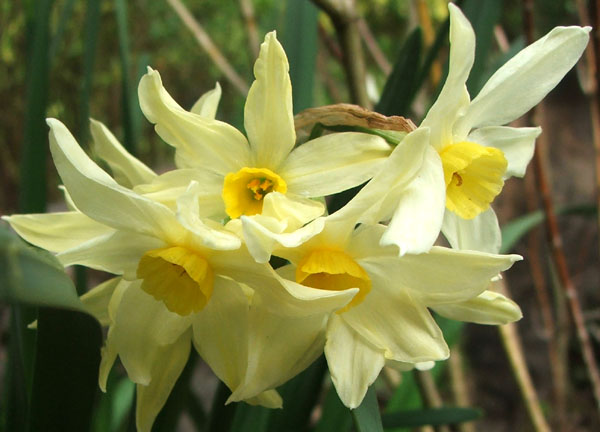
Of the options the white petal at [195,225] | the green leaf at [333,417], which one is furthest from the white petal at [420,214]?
the green leaf at [333,417]

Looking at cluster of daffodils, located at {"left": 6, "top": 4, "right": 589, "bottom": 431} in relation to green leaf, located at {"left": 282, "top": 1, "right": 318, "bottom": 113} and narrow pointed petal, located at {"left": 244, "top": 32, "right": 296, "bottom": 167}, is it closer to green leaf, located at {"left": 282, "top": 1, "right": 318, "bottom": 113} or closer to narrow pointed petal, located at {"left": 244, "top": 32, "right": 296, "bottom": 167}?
narrow pointed petal, located at {"left": 244, "top": 32, "right": 296, "bottom": 167}

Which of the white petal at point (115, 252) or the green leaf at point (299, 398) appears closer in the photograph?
the white petal at point (115, 252)

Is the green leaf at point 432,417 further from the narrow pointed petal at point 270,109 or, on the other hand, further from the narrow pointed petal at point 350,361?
the narrow pointed petal at point 270,109

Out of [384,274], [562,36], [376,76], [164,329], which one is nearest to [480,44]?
[562,36]

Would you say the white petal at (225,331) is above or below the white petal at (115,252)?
below

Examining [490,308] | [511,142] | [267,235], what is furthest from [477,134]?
[267,235]
